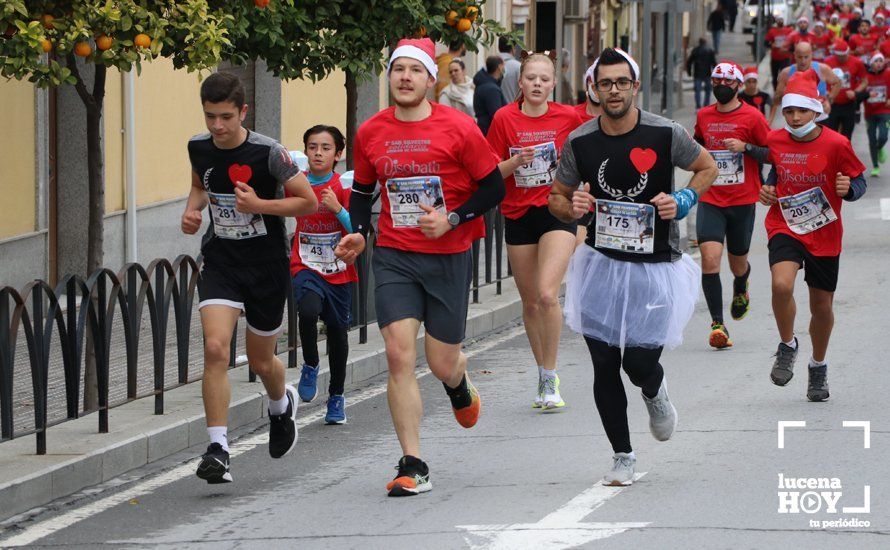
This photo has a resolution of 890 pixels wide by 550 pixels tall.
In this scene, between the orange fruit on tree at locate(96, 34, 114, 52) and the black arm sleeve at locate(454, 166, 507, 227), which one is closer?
the black arm sleeve at locate(454, 166, 507, 227)

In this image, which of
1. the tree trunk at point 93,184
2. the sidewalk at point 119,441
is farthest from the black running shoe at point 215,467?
the tree trunk at point 93,184

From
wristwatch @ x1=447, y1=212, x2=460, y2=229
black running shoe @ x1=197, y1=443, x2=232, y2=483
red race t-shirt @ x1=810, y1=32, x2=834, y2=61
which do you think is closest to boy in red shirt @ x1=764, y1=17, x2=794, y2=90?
red race t-shirt @ x1=810, y1=32, x2=834, y2=61

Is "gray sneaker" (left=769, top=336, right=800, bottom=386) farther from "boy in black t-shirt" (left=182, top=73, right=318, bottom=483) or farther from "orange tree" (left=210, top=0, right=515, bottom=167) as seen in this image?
"orange tree" (left=210, top=0, right=515, bottom=167)

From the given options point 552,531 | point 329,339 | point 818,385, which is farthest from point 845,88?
point 552,531

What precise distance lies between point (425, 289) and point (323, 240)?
205cm

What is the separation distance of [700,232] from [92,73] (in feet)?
18.1

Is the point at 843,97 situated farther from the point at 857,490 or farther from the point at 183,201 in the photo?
the point at 857,490

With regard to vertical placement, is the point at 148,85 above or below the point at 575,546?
above

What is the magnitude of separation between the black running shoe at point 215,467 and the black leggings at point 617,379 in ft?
5.45

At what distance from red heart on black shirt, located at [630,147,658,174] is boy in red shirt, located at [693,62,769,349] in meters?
4.87

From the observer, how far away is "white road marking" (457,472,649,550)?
700cm

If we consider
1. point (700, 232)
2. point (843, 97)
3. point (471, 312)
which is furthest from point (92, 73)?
point (843, 97)

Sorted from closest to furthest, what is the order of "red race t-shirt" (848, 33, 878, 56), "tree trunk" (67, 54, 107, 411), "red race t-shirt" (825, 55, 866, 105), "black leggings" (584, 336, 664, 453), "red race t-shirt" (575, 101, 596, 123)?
"black leggings" (584, 336, 664, 453) → "tree trunk" (67, 54, 107, 411) → "red race t-shirt" (575, 101, 596, 123) → "red race t-shirt" (825, 55, 866, 105) → "red race t-shirt" (848, 33, 878, 56)

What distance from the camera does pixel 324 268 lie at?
10.3 metres
